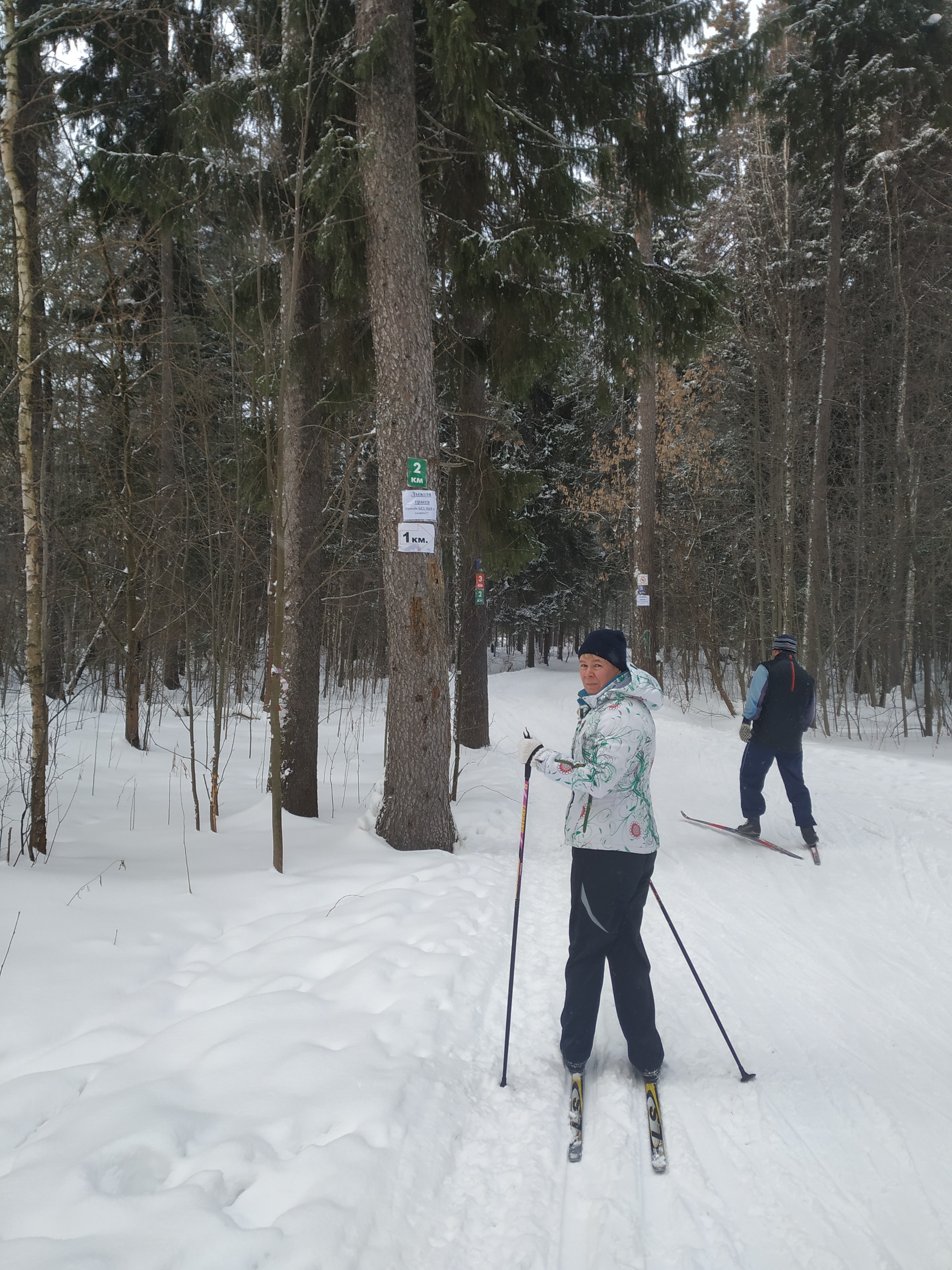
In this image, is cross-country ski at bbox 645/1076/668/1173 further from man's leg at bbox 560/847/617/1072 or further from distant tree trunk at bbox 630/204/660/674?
distant tree trunk at bbox 630/204/660/674

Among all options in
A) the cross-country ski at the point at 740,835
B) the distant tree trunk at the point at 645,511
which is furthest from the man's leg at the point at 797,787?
the distant tree trunk at the point at 645,511

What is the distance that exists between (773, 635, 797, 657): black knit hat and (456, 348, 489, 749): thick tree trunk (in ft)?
11.1

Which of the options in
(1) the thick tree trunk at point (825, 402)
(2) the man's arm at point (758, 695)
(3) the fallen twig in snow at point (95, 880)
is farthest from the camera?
(1) the thick tree trunk at point (825, 402)

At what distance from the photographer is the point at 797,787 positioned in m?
6.54

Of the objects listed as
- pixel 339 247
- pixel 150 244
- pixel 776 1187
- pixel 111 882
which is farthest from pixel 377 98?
pixel 776 1187

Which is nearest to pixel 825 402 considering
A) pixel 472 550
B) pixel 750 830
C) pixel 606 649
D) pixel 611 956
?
pixel 472 550

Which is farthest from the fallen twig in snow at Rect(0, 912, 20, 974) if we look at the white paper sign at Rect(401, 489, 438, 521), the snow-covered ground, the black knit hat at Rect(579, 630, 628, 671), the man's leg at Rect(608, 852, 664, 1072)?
the white paper sign at Rect(401, 489, 438, 521)

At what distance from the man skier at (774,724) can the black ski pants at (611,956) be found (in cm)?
402

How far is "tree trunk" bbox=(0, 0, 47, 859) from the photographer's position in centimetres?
455

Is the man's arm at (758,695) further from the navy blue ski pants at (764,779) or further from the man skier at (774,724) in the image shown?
the navy blue ski pants at (764,779)

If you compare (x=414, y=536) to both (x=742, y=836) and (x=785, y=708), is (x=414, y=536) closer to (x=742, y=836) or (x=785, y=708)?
(x=785, y=708)

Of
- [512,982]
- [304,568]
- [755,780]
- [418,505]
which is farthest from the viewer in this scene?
[755,780]

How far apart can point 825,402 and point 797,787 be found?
893cm

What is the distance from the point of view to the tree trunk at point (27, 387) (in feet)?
14.9
